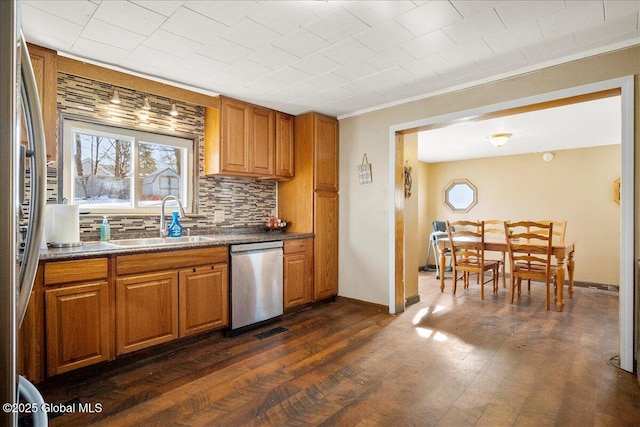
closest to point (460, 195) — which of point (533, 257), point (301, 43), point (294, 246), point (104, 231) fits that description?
point (533, 257)

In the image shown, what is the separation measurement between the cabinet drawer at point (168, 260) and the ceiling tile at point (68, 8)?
147 centimetres

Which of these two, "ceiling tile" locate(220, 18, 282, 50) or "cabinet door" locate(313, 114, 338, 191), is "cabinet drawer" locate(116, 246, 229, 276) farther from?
"ceiling tile" locate(220, 18, 282, 50)

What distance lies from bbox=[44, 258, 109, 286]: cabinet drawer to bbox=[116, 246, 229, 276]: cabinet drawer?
0.33ft

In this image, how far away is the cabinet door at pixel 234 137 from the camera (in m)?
3.29

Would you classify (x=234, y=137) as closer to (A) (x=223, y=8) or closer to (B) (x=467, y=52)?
(A) (x=223, y=8)

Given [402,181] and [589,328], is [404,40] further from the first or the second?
[589,328]

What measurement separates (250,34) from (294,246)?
2.05 meters

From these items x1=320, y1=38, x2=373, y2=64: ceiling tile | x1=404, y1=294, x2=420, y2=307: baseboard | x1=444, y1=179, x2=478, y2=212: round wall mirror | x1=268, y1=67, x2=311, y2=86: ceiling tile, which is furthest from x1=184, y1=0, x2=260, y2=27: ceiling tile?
x1=444, y1=179, x2=478, y2=212: round wall mirror

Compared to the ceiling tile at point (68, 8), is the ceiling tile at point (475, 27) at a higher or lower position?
higher

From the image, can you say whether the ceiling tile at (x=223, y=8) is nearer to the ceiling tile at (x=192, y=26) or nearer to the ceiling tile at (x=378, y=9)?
the ceiling tile at (x=192, y=26)

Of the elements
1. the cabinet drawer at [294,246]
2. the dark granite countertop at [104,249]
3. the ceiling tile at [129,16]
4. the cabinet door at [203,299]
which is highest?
the ceiling tile at [129,16]

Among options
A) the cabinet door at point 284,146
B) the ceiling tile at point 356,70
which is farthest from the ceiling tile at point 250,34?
the cabinet door at point 284,146

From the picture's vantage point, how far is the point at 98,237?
8.85ft

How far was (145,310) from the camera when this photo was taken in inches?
94.5
